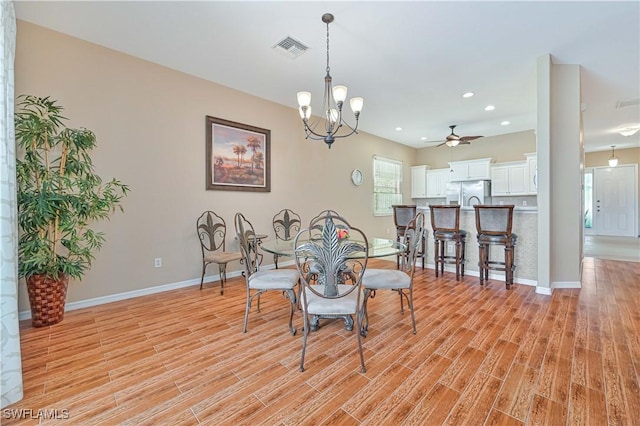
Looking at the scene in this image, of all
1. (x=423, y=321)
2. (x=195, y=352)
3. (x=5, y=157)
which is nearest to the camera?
(x=5, y=157)

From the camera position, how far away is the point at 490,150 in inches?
281

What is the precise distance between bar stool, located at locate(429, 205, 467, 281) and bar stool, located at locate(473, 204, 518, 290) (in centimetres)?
26

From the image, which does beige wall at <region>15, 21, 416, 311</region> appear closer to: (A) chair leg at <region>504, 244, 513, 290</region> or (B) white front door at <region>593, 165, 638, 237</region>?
(A) chair leg at <region>504, 244, 513, 290</region>

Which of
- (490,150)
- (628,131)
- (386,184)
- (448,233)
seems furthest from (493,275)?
(628,131)

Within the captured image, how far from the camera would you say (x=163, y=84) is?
347 cm

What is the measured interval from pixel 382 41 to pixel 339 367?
310cm

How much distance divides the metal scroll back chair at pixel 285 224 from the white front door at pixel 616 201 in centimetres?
981

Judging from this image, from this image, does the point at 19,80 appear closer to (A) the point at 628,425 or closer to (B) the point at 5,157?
(B) the point at 5,157

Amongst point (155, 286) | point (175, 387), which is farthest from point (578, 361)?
point (155, 286)

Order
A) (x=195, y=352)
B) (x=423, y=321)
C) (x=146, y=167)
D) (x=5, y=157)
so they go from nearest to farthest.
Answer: (x=5, y=157) < (x=195, y=352) < (x=423, y=321) < (x=146, y=167)

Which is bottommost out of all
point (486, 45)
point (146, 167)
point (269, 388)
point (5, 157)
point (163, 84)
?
point (269, 388)

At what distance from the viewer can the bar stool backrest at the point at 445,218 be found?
394 cm

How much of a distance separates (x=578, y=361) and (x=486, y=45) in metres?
3.07

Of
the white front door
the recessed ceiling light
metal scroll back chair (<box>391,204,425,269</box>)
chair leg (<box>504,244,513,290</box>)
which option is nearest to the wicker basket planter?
metal scroll back chair (<box>391,204,425,269</box>)
